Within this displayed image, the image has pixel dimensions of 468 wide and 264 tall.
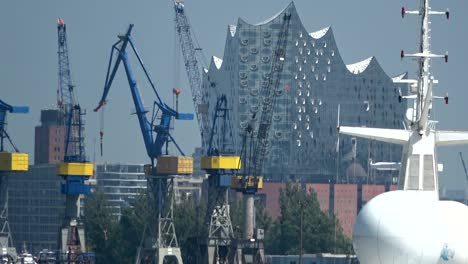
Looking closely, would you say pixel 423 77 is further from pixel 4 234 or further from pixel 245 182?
pixel 4 234

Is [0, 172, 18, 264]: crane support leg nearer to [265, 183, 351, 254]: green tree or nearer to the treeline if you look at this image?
Result: the treeline

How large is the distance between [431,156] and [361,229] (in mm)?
3757

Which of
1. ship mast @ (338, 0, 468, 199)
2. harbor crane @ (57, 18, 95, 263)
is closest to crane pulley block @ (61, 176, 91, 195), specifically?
harbor crane @ (57, 18, 95, 263)

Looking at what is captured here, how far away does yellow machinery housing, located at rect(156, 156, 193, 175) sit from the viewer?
468 ft

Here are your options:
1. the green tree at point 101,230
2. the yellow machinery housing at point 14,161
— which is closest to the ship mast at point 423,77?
the yellow machinery housing at point 14,161

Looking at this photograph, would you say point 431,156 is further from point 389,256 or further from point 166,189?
point 166,189

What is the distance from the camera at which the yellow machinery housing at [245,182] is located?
15150 cm

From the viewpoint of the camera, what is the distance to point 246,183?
151375 mm

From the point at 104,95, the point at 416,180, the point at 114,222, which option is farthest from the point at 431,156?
the point at 114,222

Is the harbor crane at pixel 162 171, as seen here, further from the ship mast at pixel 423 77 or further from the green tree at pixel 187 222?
the ship mast at pixel 423 77

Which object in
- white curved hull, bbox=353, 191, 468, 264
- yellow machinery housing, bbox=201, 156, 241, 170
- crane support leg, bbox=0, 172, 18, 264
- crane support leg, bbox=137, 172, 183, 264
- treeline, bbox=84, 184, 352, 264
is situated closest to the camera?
white curved hull, bbox=353, 191, 468, 264

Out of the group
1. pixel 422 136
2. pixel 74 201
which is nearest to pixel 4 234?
pixel 74 201

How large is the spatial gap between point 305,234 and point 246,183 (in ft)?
43.5

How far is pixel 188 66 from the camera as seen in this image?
167m
